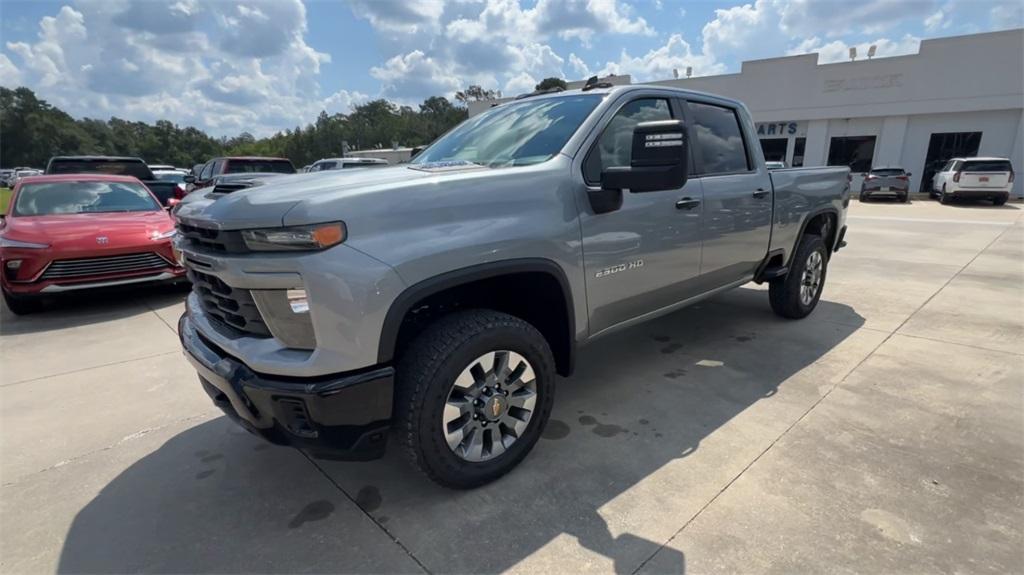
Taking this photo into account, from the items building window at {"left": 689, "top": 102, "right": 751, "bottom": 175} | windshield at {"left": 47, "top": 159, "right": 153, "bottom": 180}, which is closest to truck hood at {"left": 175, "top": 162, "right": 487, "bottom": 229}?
building window at {"left": 689, "top": 102, "right": 751, "bottom": 175}

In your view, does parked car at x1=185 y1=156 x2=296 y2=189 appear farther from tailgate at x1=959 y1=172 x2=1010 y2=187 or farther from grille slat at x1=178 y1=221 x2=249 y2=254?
tailgate at x1=959 y1=172 x2=1010 y2=187

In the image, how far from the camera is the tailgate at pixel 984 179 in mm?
16766

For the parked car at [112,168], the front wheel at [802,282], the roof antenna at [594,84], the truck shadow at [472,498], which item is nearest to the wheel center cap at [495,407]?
the truck shadow at [472,498]

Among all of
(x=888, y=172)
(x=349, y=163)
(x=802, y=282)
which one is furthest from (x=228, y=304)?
(x=888, y=172)

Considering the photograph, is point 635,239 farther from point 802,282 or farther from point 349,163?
point 349,163

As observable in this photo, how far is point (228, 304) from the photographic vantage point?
229cm

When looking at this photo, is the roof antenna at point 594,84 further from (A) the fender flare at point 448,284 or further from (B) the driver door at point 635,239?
(A) the fender flare at point 448,284

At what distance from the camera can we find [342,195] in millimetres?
2049

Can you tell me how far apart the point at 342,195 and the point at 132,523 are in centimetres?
181

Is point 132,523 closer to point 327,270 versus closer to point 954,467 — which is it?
point 327,270

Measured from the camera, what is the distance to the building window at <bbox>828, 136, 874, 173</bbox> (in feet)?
79.6

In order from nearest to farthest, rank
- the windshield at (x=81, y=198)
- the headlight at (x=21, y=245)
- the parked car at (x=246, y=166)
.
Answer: the headlight at (x=21, y=245), the windshield at (x=81, y=198), the parked car at (x=246, y=166)

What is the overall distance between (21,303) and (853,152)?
29.6m

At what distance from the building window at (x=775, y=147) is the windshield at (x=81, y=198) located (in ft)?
89.4
